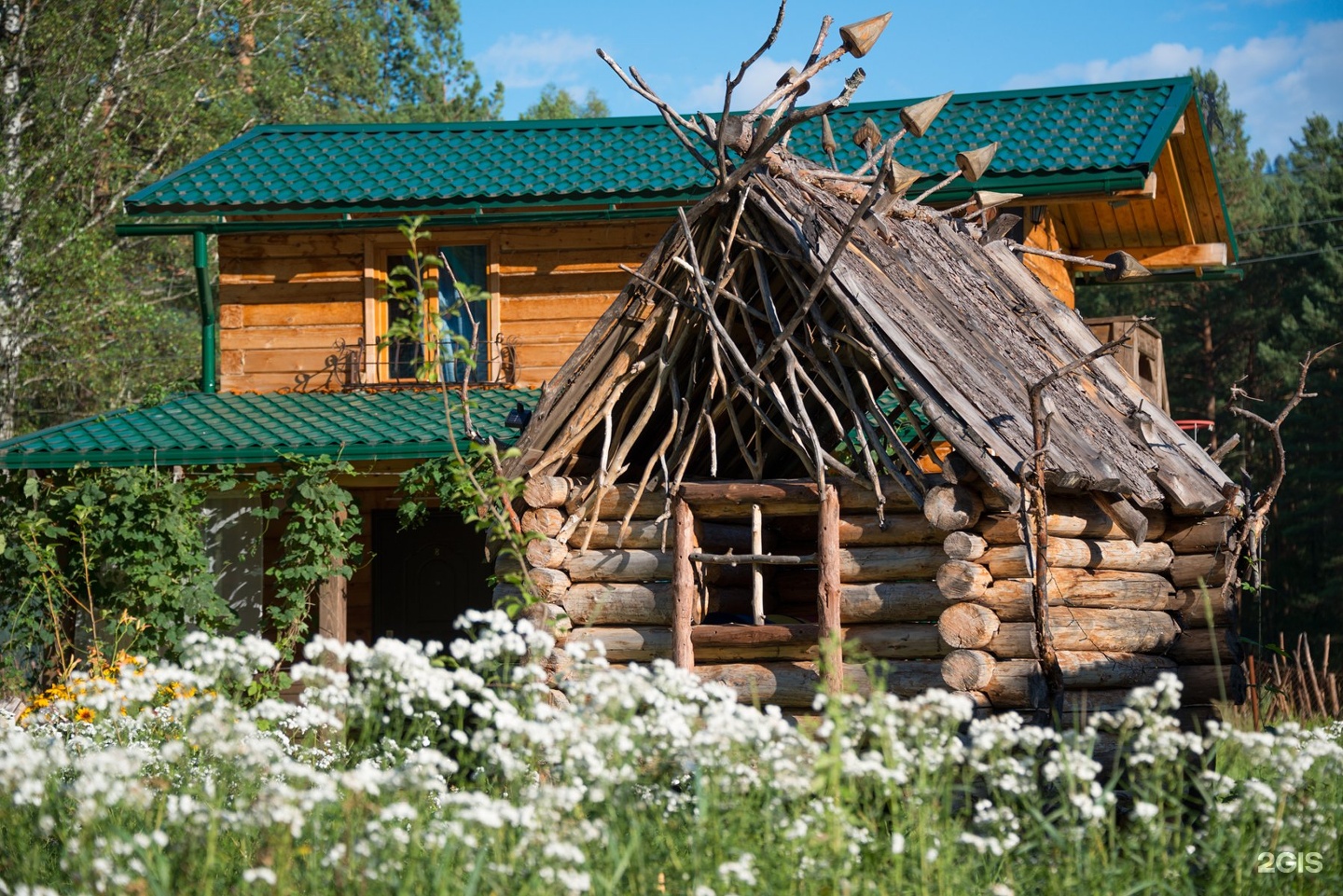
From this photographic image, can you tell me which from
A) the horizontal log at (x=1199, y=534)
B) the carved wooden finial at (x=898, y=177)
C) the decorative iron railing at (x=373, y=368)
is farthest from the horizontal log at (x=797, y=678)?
the decorative iron railing at (x=373, y=368)

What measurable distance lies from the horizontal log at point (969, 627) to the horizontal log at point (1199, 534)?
160cm

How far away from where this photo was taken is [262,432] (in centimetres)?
1295

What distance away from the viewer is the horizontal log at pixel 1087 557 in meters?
7.19

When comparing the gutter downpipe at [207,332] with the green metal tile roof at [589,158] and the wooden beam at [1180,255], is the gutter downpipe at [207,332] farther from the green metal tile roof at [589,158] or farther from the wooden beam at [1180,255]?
the wooden beam at [1180,255]

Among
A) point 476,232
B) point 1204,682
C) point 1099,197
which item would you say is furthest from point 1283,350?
point 1204,682

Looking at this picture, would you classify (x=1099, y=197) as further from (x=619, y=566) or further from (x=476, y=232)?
(x=619, y=566)

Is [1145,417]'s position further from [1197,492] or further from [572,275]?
[572,275]

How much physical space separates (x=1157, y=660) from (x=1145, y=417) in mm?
1637

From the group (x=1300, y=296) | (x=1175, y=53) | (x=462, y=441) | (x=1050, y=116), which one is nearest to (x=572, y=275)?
(x=462, y=441)

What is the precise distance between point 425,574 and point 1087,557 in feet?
30.1

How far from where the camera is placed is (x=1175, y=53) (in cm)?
11962

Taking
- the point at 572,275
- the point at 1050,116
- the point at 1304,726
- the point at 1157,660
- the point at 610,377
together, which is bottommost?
Result: the point at 1304,726

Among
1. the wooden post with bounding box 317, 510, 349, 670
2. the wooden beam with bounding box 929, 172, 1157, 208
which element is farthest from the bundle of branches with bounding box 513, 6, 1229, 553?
the wooden beam with bounding box 929, 172, 1157, 208

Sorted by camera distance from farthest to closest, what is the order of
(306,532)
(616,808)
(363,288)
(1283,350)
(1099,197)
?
(1283,350)
(363,288)
(1099,197)
(306,532)
(616,808)
